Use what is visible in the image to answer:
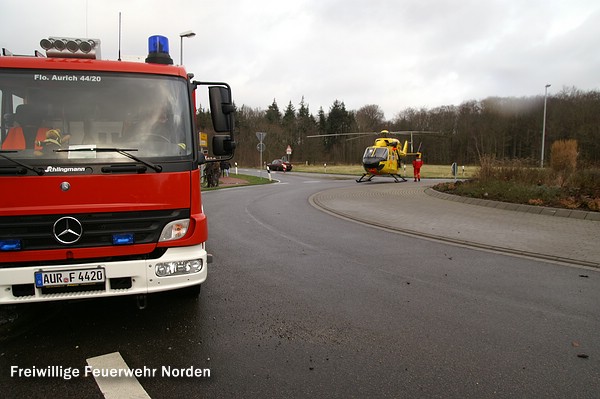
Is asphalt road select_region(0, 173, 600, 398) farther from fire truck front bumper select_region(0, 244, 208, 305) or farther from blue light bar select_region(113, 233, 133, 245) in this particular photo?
blue light bar select_region(113, 233, 133, 245)

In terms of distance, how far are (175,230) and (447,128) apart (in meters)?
71.8

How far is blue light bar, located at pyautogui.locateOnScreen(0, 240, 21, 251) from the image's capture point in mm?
3221

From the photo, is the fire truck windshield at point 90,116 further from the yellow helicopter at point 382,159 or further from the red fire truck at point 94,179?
the yellow helicopter at point 382,159

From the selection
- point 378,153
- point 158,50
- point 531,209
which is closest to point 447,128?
point 378,153

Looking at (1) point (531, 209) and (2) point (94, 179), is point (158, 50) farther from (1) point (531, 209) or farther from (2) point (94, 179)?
(1) point (531, 209)

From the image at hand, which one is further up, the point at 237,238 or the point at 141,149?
the point at 141,149

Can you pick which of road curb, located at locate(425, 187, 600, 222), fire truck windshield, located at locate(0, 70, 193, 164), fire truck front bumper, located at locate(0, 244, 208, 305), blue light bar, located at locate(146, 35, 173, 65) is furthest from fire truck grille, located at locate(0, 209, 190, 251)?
road curb, located at locate(425, 187, 600, 222)

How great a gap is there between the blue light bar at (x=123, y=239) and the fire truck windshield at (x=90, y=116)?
2.15ft

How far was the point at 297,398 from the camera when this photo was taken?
2709 mm

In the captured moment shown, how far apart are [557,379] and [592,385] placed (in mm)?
220

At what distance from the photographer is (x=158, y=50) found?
4598mm

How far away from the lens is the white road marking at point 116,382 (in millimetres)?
2717

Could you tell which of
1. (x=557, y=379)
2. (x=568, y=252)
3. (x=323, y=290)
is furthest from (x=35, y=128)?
(x=568, y=252)

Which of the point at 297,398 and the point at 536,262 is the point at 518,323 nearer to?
the point at 297,398
